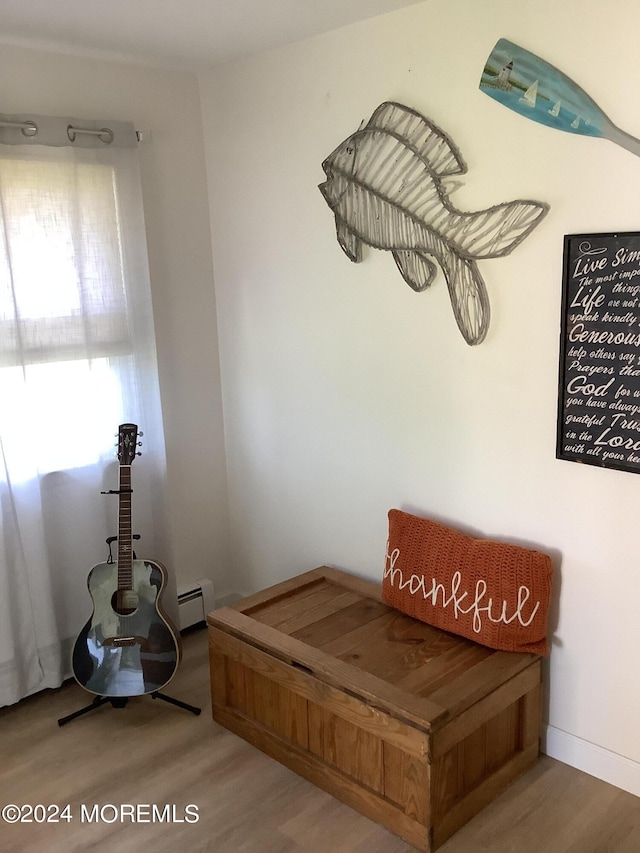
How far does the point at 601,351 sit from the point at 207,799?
172cm

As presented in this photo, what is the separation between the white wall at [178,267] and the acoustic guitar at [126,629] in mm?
270

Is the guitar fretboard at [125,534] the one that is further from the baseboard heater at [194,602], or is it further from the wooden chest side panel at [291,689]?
the baseboard heater at [194,602]

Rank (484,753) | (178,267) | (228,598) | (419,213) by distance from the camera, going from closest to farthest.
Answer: (484,753) < (419,213) < (178,267) < (228,598)

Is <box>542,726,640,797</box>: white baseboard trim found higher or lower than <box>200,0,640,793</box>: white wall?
lower

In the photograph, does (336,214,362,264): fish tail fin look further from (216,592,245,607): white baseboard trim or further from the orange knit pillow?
(216,592,245,607): white baseboard trim

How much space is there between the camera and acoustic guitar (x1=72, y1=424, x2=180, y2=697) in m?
2.64

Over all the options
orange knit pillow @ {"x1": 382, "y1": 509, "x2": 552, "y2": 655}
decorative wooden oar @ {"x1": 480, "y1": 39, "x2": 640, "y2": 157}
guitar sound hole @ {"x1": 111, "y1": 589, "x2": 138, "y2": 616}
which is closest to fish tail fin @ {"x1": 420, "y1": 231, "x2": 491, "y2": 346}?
decorative wooden oar @ {"x1": 480, "y1": 39, "x2": 640, "y2": 157}

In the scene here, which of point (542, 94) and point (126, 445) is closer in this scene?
point (542, 94)

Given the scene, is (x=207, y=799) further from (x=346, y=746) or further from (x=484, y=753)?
(x=484, y=753)

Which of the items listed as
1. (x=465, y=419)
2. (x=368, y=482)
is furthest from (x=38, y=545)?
(x=465, y=419)

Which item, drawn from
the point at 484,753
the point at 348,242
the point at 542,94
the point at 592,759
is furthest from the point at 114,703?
the point at 542,94

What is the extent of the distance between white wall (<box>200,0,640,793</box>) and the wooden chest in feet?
0.89

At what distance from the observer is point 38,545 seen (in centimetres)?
273

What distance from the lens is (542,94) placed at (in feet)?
6.70
